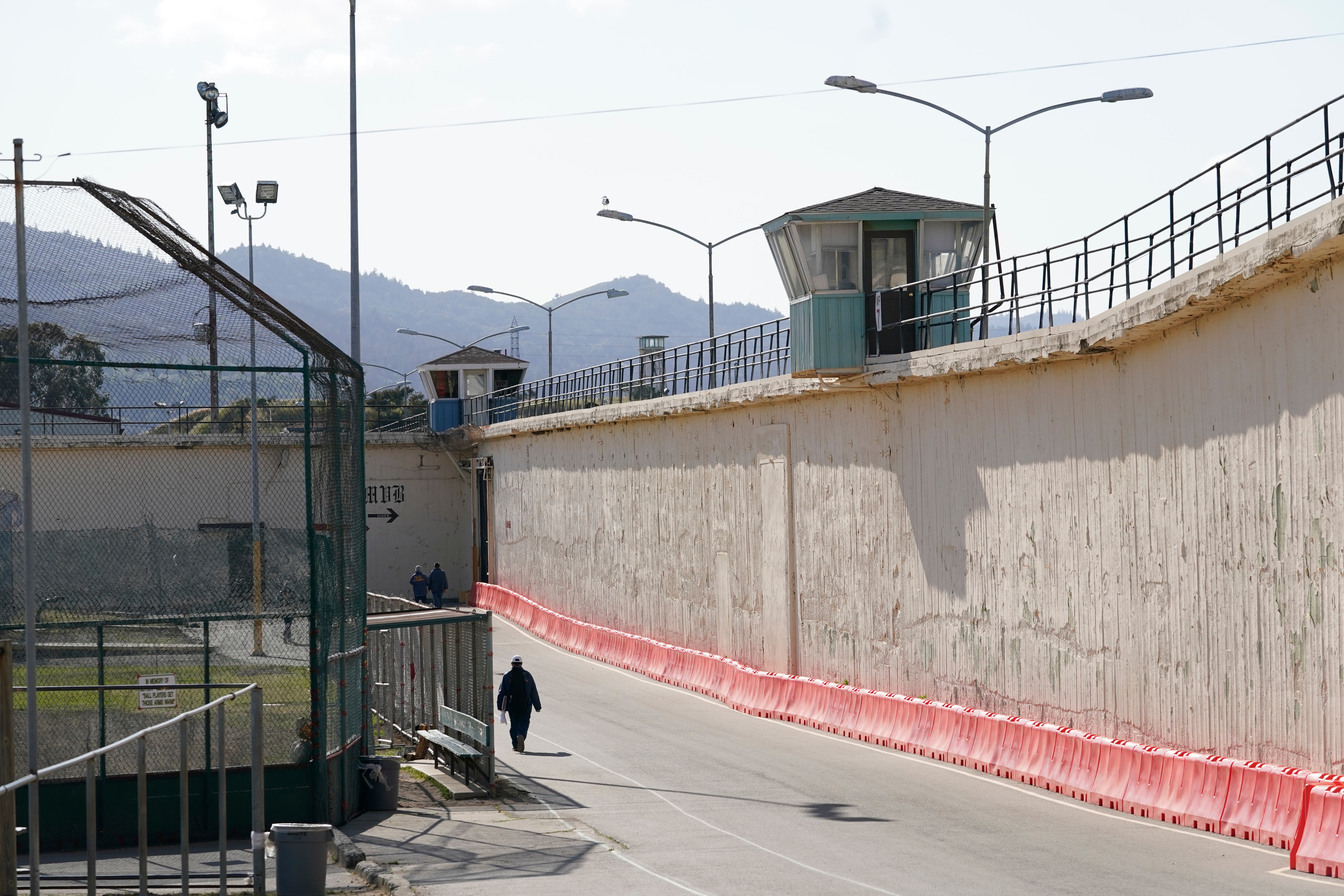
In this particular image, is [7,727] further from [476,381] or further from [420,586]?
[476,381]

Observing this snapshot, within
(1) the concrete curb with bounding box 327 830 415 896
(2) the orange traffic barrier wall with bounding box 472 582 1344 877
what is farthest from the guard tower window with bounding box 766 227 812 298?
(1) the concrete curb with bounding box 327 830 415 896

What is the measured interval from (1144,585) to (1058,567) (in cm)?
182

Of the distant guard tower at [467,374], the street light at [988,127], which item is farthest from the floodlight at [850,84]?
the distant guard tower at [467,374]

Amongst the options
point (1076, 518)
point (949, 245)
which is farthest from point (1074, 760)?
point (949, 245)

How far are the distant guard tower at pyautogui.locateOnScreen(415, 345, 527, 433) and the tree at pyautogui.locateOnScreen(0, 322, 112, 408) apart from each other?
113 ft

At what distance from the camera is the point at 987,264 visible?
61.7ft

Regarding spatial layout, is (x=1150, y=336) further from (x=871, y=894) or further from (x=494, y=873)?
(x=494, y=873)

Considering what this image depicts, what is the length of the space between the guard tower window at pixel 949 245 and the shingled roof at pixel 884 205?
0.22 meters

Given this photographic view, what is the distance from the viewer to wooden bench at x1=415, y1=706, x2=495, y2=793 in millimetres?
16375

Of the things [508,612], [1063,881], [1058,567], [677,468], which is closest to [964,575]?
[1058,567]

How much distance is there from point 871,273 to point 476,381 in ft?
107

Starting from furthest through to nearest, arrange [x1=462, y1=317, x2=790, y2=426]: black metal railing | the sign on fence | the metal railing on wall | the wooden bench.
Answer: [x1=462, y1=317, x2=790, y2=426]: black metal railing
the wooden bench
the sign on fence
the metal railing on wall

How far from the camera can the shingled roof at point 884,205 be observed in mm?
22906

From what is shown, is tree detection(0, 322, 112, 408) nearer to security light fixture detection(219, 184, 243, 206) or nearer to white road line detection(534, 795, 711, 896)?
white road line detection(534, 795, 711, 896)
